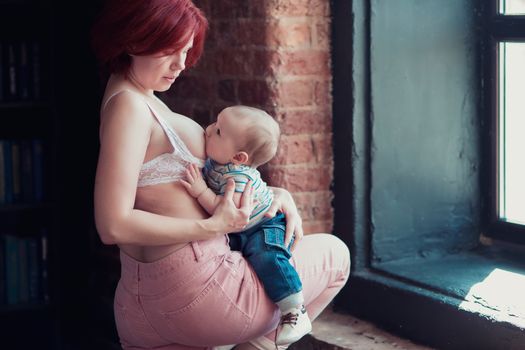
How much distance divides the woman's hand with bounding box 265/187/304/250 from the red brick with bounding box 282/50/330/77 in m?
0.73

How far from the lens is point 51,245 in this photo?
4262 millimetres

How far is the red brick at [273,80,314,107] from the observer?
3.15 metres

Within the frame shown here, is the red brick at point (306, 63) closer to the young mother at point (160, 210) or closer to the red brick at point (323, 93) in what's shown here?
the red brick at point (323, 93)

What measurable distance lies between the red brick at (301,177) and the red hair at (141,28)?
0.96 m

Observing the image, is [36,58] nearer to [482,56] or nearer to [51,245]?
[51,245]

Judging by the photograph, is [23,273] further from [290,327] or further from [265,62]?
[290,327]

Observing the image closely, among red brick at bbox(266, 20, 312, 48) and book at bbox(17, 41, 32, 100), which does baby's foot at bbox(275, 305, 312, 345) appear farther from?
book at bbox(17, 41, 32, 100)

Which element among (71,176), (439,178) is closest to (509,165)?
(439,178)

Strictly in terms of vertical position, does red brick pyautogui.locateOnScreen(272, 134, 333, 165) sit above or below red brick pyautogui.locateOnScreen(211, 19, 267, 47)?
below

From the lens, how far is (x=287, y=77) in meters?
3.16

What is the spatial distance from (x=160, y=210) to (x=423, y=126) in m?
1.26

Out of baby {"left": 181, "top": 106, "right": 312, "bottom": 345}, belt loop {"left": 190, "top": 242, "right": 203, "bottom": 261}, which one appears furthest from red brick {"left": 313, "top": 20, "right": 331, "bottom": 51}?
belt loop {"left": 190, "top": 242, "right": 203, "bottom": 261}

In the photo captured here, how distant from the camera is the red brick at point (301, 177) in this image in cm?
319

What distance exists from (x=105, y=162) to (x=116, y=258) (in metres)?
1.91
